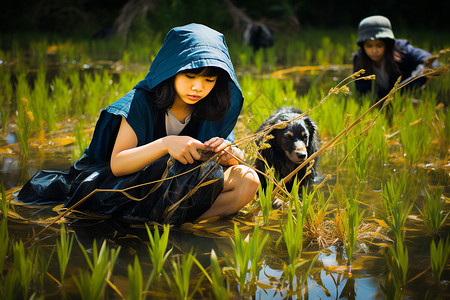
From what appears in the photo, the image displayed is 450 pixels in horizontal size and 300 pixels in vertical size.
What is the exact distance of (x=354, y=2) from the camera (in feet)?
48.0

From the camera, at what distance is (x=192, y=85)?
2.06m

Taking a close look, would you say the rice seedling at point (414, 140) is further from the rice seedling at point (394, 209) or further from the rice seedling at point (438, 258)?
the rice seedling at point (438, 258)

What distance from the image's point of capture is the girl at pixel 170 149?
204 centimetres

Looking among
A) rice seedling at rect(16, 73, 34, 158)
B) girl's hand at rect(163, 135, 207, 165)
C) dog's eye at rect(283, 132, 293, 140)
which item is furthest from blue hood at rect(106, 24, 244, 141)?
rice seedling at rect(16, 73, 34, 158)

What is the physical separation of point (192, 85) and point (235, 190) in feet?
1.87

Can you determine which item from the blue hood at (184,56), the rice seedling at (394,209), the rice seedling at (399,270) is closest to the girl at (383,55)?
the rice seedling at (394,209)

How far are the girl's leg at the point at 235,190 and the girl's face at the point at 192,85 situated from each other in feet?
1.40

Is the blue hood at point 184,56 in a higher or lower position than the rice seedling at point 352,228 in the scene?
higher

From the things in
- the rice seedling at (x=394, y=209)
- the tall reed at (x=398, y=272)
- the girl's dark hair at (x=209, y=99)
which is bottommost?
the tall reed at (x=398, y=272)

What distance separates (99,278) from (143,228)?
2.68 ft

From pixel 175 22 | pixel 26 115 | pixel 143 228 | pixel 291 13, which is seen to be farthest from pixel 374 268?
pixel 291 13

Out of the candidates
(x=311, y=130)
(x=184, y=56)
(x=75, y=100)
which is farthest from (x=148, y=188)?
(x=75, y=100)

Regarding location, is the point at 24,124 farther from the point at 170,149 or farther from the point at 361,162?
the point at 361,162

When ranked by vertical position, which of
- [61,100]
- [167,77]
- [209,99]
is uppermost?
[167,77]
